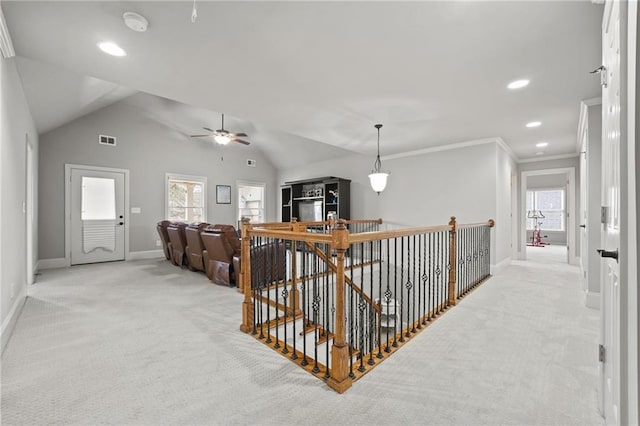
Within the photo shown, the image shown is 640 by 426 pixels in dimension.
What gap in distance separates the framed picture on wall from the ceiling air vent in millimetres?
2568

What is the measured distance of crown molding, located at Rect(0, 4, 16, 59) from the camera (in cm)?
191

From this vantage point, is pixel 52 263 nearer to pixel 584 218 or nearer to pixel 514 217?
pixel 584 218

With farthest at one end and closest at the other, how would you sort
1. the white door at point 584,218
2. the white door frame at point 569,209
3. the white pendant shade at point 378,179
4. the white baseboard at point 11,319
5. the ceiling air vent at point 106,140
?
the ceiling air vent at point 106,140
the white door frame at point 569,209
the white pendant shade at point 378,179
the white door at point 584,218
the white baseboard at point 11,319

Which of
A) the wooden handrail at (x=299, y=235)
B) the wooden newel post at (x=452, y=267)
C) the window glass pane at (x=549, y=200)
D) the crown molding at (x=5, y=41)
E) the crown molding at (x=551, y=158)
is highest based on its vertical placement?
the crown molding at (x=5, y=41)

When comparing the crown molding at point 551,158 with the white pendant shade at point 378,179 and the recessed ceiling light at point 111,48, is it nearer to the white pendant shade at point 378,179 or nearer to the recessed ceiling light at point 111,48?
the white pendant shade at point 378,179

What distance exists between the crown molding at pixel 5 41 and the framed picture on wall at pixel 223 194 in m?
5.65

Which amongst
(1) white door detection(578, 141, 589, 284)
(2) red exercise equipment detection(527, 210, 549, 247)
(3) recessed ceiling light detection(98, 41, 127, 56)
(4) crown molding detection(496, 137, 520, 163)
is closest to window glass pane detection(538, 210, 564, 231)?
(2) red exercise equipment detection(527, 210, 549, 247)

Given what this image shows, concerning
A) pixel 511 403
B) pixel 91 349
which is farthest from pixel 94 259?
pixel 511 403

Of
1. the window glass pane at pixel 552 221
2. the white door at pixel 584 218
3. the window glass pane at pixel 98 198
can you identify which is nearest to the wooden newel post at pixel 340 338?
the white door at pixel 584 218

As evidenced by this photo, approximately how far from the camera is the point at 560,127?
4270 millimetres

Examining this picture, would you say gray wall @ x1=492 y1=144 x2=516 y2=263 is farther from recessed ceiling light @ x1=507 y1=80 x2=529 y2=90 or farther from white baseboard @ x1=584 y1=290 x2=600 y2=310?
recessed ceiling light @ x1=507 y1=80 x2=529 y2=90

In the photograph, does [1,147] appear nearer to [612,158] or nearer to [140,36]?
[140,36]

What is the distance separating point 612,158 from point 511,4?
4.00ft

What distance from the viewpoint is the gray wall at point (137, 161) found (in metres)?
5.41
